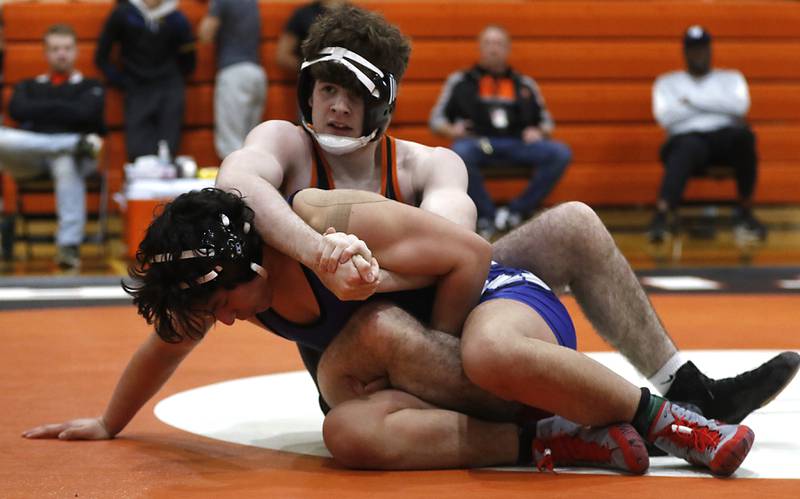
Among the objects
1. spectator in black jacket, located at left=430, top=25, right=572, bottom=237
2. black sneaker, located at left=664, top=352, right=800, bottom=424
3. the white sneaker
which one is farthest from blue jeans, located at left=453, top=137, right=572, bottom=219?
black sneaker, located at left=664, top=352, right=800, bottom=424

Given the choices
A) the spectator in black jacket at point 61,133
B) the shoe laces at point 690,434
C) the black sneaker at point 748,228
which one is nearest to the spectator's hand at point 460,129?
the black sneaker at point 748,228

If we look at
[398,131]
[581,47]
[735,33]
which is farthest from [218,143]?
[735,33]

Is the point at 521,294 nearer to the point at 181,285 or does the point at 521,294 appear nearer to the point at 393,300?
the point at 393,300

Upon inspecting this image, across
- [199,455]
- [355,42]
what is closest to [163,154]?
[355,42]

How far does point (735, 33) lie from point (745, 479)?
7.98 metres

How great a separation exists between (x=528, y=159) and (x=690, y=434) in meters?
6.10

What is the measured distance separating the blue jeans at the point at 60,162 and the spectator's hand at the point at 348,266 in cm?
568

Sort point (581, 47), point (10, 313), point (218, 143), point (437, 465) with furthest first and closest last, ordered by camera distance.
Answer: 1. point (581, 47)
2. point (218, 143)
3. point (10, 313)
4. point (437, 465)

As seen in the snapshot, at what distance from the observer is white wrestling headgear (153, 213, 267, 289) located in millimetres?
2652

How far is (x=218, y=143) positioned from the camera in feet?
29.3

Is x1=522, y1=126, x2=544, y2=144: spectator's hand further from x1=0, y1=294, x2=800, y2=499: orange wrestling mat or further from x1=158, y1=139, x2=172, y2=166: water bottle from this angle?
x1=0, y1=294, x2=800, y2=499: orange wrestling mat

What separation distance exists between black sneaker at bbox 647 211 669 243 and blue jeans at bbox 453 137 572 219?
722 mm

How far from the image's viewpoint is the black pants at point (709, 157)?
8.62m

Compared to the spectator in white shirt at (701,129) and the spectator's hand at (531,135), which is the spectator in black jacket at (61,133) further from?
the spectator in white shirt at (701,129)
